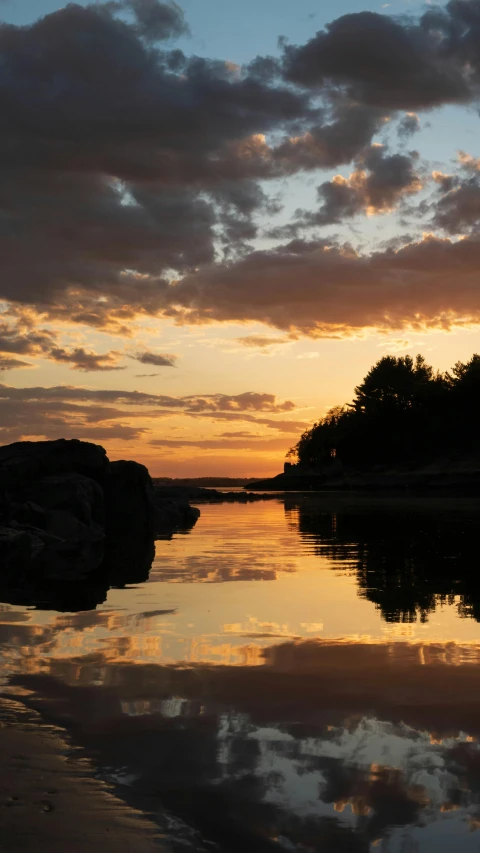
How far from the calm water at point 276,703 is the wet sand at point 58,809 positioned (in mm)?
164

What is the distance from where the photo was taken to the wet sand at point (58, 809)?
12.4 feet

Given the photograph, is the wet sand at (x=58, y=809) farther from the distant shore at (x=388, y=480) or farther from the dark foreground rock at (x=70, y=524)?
the distant shore at (x=388, y=480)

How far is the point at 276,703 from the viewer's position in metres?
6.27

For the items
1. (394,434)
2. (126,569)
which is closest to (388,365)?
(394,434)

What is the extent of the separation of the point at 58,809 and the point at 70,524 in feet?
55.9

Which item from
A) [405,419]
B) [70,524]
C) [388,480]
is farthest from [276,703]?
[405,419]

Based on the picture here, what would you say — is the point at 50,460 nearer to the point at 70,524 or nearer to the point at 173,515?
the point at 70,524

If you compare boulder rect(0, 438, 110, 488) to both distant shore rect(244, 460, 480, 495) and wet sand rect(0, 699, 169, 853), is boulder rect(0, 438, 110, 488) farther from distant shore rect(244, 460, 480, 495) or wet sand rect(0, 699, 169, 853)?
distant shore rect(244, 460, 480, 495)

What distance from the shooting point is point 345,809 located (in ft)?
13.9

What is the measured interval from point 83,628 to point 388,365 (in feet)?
422

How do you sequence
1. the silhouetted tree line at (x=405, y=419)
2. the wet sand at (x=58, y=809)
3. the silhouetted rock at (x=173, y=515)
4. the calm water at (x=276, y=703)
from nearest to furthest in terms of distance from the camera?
the wet sand at (x=58, y=809)
the calm water at (x=276, y=703)
the silhouetted rock at (x=173, y=515)
the silhouetted tree line at (x=405, y=419)

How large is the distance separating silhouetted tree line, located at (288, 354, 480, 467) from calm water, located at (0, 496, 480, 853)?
103 metres

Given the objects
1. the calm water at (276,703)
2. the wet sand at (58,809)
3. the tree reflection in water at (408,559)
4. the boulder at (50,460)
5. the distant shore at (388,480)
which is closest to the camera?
the wet sand at (58,809)

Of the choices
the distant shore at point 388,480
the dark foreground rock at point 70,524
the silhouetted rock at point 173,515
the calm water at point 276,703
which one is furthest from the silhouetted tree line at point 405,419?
the calm water at point 276,703
